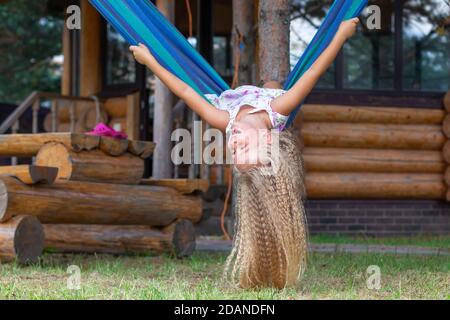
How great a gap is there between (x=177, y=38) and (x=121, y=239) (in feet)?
7.28

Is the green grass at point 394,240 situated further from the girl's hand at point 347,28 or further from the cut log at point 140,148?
the girl's hand at point 347,28

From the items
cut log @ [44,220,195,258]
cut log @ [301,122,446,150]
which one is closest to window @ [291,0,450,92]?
cut log @ [301,122,446,150]

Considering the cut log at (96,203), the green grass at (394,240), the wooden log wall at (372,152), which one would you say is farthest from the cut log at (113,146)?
the wooden log wall at (372,152)

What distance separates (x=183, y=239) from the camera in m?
7.32

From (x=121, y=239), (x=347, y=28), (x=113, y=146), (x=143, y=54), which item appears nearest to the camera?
(x=347, y=28)

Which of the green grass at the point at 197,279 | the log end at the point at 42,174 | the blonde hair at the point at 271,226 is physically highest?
the log end at the point at 42,174

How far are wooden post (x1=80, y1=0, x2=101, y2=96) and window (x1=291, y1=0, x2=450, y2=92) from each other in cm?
300

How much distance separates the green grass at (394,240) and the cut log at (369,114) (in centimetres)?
145

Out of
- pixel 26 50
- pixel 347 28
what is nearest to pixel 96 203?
pixel 347 28

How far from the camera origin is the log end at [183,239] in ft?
23.7

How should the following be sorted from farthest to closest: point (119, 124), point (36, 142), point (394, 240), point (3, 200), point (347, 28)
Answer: point (119, 124), point (394, 240), point (36, 142), point (3, 200), point (347, 28)

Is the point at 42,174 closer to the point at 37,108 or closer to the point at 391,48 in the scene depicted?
the point at 37,108

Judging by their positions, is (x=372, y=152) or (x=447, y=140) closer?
(x=372, y=152)

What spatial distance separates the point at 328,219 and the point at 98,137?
4018mm
